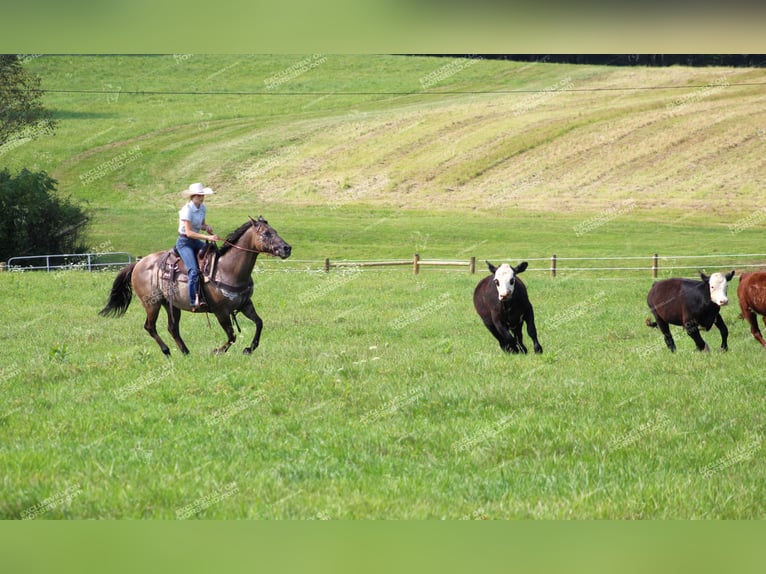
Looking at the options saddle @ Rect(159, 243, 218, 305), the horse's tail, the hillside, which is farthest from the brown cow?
the hillside

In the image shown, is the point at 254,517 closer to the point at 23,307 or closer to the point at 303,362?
the point at 303,362

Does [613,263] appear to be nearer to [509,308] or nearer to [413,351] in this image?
[509,308]

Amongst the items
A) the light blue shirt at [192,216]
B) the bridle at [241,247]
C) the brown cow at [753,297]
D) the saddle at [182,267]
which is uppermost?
the light blue shirt at [192,216]

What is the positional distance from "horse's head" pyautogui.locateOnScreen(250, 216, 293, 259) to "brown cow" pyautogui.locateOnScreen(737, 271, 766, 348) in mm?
8920

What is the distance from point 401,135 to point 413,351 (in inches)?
2125

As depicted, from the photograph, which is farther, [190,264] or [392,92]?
[392,92]

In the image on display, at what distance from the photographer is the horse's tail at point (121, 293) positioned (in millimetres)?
14914

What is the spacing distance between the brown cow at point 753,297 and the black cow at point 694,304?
1.06 m

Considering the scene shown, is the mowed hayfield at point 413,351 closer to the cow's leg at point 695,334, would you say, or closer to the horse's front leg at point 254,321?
the horse's front leg at point 254,321

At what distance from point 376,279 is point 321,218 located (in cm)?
2277

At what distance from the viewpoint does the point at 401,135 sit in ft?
219

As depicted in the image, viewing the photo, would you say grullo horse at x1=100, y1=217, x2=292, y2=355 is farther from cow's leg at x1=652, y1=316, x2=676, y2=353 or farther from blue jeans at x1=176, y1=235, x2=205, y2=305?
cow's leg at x1=652, y1=316, x2=676, y2=353

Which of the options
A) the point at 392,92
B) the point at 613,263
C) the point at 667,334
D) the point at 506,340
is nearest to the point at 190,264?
the point at 506,340

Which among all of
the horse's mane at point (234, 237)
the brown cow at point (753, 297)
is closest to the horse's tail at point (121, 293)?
the horse's mane at point (234, 237)
